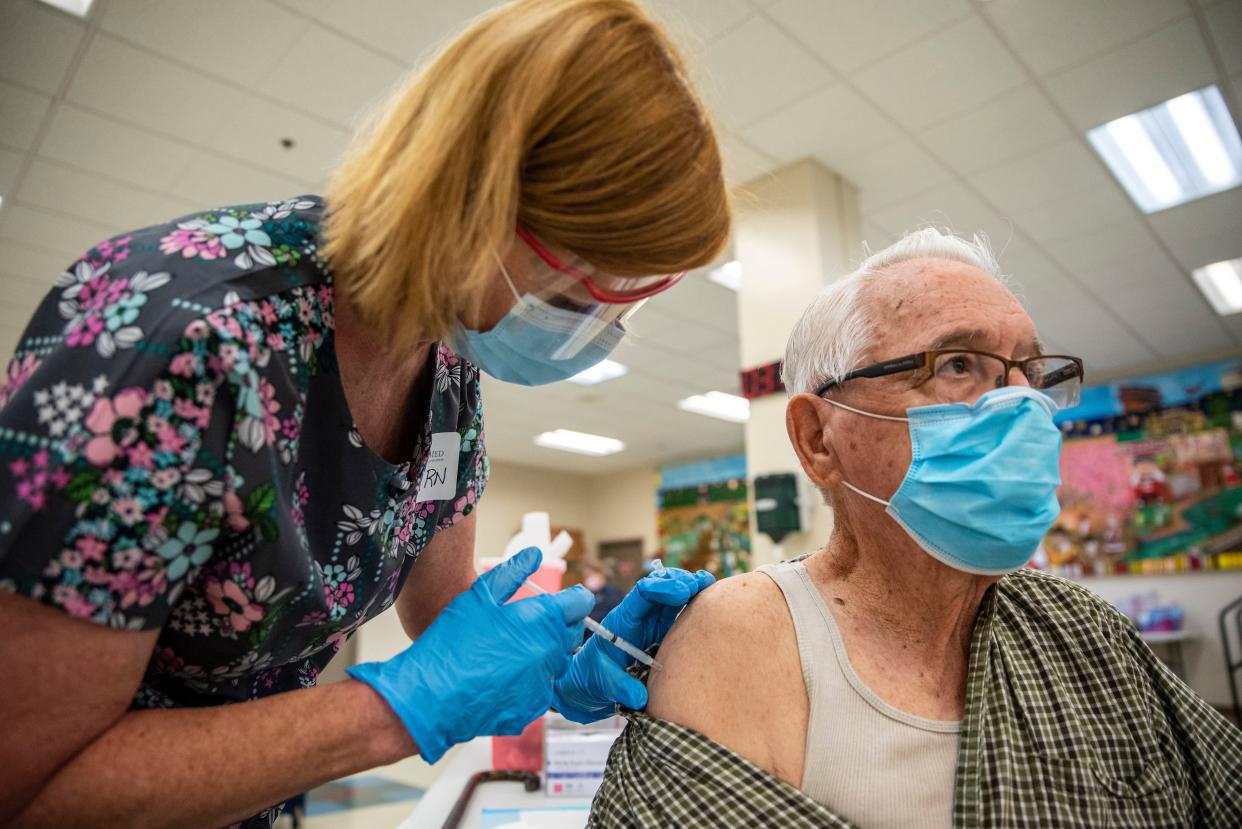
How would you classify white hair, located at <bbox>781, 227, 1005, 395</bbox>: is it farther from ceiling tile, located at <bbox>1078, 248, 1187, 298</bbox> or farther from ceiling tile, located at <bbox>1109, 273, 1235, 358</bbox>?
ceiling tile, located at <bbox>1109, 273, 1235, 358</bbox>

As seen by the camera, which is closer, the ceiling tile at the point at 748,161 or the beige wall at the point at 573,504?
the ceiling tile at the point at 748,161

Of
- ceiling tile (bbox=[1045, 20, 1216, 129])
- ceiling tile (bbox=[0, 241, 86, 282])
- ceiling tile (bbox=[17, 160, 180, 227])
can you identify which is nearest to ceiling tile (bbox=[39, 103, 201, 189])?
ceiling tile (bbox=[17, 160, 180, 227])

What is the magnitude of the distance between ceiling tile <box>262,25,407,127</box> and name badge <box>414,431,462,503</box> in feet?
7.22

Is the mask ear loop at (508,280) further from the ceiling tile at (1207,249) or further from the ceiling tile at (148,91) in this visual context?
the ceiling tile at (1207,249)

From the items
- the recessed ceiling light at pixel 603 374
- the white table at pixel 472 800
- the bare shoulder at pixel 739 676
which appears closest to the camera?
the bare shoulder at pixel 739 676

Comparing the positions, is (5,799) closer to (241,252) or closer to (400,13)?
(241,252)

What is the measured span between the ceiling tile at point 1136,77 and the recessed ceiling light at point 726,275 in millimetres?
1808

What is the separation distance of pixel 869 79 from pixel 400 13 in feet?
6.05

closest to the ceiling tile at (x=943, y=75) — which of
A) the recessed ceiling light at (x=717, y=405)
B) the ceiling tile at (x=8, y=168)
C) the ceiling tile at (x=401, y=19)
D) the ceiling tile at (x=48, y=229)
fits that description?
the ceiling tile at (x=401, y=19)

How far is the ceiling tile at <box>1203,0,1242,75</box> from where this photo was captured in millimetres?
2791

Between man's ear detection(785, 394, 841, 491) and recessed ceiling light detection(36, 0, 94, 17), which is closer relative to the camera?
man's ear detection(785, 394, 841, 491)

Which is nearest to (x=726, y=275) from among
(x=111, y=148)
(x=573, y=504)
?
(x=111, y=148)

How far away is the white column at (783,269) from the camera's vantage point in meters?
3.62

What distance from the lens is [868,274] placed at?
117cm
